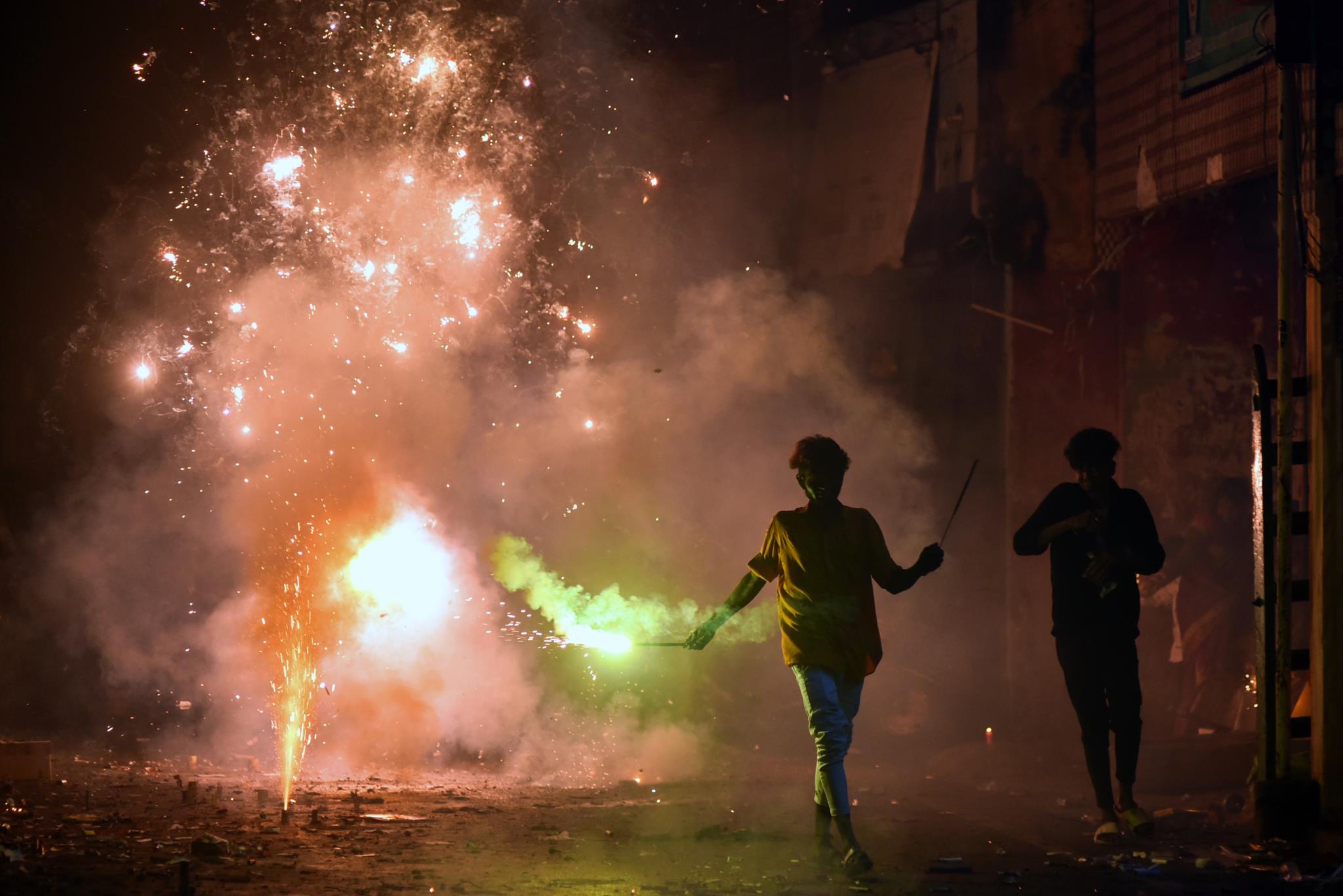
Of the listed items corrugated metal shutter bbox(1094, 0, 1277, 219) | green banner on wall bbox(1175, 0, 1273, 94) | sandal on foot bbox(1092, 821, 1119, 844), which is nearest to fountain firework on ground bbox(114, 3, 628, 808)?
corrugated metal shutter bbox(1094, 0, 1277, 219)

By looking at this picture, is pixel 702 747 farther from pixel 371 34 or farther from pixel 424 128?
pixel 371 34

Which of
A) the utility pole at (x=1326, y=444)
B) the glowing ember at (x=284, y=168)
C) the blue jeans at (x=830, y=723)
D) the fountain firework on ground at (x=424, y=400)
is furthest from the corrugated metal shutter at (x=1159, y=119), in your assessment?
the glowing ember at (x=284, y=168)

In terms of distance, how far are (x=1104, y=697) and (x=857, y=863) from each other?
1820 millimetres

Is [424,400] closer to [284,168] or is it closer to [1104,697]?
[284,168]

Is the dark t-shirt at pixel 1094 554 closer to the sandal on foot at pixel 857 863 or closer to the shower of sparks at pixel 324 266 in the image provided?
the sandal on foot at pixel 857 863

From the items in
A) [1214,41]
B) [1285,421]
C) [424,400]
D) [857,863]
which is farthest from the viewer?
[424,400]

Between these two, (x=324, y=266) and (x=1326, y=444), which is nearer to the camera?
(x=1326, y=444)

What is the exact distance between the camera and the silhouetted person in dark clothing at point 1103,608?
6.05 meters

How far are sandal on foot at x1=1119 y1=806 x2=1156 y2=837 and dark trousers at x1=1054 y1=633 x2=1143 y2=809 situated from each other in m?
0.10

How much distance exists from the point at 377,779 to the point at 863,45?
8.14m

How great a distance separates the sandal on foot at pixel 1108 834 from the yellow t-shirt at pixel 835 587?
60.7 inches

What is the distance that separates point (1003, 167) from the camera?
10.5m

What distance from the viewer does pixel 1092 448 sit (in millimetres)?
6184

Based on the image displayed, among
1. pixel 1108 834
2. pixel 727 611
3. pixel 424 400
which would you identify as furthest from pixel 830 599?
pixel 424 400
